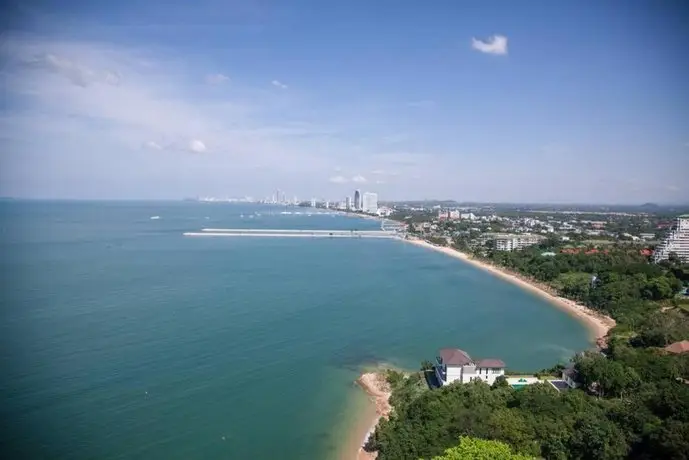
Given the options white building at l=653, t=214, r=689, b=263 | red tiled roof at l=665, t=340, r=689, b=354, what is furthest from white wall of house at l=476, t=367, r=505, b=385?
white building at l=653, t=214, r=689, b=263

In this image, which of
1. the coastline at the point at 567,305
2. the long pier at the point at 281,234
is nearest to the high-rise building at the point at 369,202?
the long pier at the point at 281,234

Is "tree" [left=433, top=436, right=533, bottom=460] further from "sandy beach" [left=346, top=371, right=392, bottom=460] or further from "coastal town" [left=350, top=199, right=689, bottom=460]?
Result: "sandy beach" [left=346, top=371, right=392, bottom=460]

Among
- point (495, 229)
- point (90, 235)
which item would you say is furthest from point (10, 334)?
point (495, 229)

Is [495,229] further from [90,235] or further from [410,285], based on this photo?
[90,235]

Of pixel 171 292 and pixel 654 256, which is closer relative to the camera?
pixel 171 292

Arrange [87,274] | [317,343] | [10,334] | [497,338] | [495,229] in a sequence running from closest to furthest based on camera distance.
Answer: [10,334]
[317,343]
[497,338]
[87,274]
[495,229]

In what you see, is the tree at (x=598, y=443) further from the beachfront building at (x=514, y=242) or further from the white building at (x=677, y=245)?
the beachfront building at (x=514, y=242)
